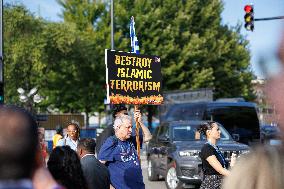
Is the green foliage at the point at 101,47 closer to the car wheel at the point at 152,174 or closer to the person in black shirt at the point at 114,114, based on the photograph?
the car wheel at the point at 152,174

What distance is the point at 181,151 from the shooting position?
40.5 feet

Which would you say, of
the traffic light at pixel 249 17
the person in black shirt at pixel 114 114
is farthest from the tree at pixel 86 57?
the person in black shirt at pixel 114 114

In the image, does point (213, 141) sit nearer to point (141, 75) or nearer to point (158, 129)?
point (141, 75)

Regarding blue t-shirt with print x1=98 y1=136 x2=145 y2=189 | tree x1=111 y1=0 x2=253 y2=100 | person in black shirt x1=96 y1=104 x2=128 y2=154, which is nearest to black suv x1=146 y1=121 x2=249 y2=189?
person in black shirt x1=96 y1=104 x2=128 y2=154

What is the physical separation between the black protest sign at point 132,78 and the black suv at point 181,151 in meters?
2.88

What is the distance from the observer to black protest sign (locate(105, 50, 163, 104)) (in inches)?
331

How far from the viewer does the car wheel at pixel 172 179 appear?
12.5 metres

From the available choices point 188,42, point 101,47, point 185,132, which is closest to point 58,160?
point 185,132

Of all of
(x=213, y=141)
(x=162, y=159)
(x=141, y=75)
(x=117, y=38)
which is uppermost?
(x=117, y=38)

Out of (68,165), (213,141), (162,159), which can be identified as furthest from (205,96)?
(68,165)

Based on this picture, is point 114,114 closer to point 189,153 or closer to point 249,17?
point 189,153

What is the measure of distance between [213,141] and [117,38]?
95.5 feet

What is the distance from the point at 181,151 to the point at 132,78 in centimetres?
395

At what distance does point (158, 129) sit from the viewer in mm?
14859
